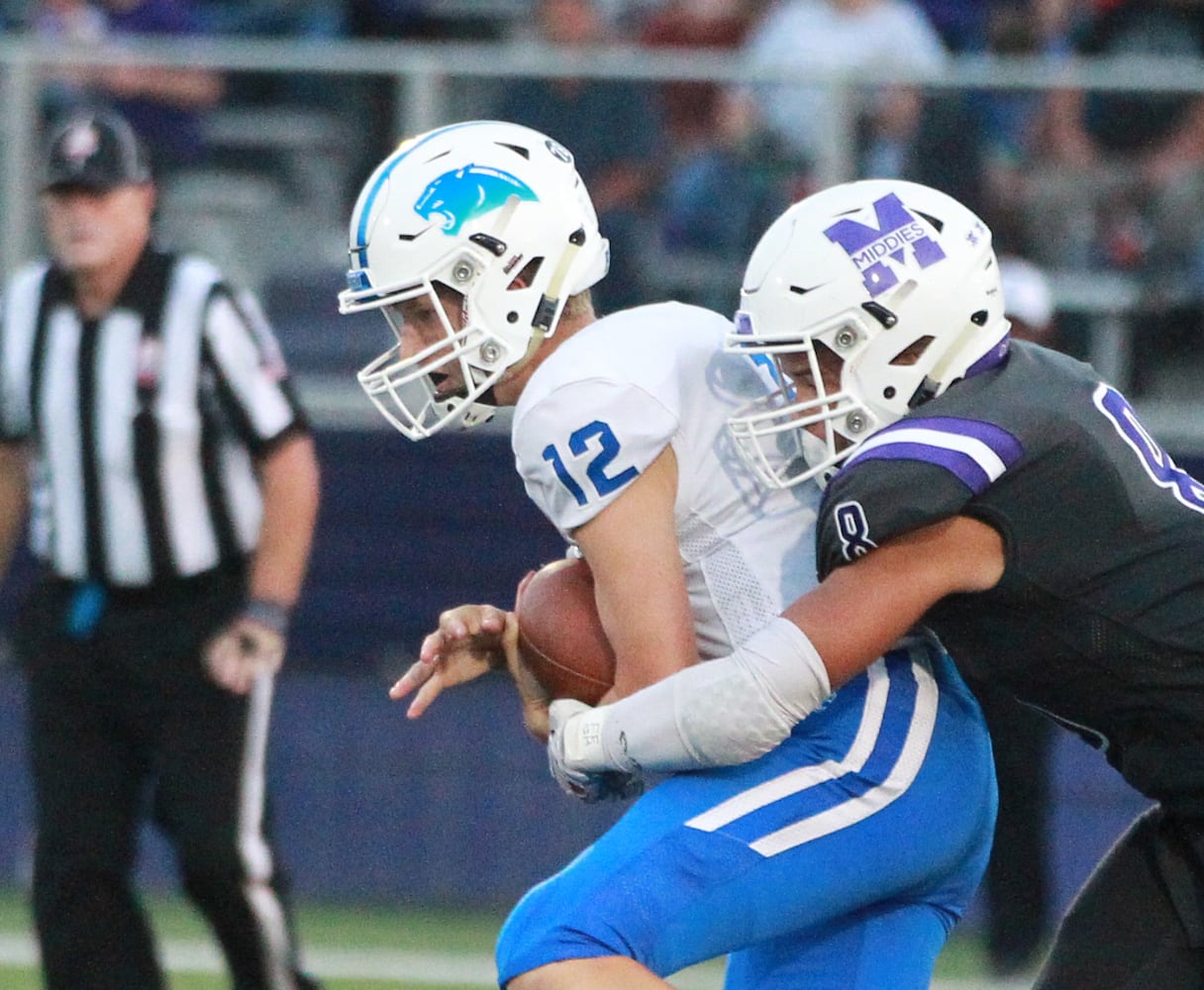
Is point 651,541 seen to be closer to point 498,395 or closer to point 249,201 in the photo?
point 498,395

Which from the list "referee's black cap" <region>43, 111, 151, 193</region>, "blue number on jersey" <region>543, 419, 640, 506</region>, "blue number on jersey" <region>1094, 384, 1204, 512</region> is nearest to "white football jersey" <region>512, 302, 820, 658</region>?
"blue number on jersey" <region>543, 419, 640, 506</region>

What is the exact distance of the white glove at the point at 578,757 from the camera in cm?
311

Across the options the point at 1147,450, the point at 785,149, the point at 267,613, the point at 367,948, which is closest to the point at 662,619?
the point at 1147,450

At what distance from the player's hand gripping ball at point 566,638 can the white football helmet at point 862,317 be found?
35 centimetres

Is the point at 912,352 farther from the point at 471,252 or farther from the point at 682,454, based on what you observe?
the point at 471,252

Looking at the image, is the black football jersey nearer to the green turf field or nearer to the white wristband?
the white wristband

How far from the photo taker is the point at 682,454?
125 inches

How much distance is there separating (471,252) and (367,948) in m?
3.36

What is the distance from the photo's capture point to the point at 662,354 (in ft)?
10.4

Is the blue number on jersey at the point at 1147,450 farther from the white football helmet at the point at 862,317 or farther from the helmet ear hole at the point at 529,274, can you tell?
the helmet ear hole at the point at 529,274

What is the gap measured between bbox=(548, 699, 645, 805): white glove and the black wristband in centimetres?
157

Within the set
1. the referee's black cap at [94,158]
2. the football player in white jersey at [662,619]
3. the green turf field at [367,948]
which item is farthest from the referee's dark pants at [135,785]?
the football player in white jersey at [662,619]

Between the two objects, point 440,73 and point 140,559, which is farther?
point 440,73

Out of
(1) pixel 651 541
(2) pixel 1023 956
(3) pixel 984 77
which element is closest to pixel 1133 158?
(3) pixel 984 77
